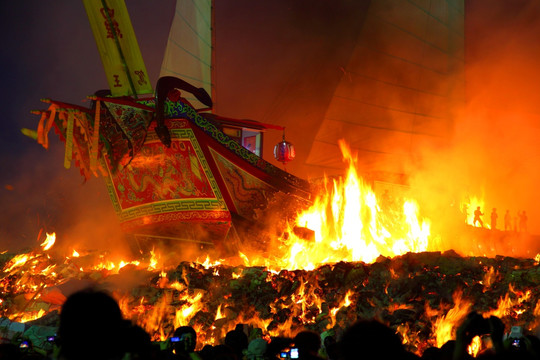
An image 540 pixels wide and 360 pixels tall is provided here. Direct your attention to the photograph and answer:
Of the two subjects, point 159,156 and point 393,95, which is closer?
point 159,156

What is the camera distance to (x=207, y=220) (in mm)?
9094

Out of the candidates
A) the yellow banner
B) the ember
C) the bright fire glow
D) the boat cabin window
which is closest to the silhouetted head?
Answer: the ember

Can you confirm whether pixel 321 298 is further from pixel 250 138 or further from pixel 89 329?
pixel 89 329

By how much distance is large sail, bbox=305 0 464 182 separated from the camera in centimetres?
1453

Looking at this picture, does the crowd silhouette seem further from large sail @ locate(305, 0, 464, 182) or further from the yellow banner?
large sail @ locate(305, 0, 464, 182)

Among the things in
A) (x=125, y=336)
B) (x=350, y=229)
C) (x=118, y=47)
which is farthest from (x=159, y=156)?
(x=125, y=336)

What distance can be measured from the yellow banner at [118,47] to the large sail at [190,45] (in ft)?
15.2

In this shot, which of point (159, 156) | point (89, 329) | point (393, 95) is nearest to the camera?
point (89, 329)

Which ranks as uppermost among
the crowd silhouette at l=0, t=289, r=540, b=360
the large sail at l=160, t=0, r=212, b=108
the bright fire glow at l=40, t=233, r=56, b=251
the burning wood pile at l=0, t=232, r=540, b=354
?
the large sail at l=160, t=0, r=212, b=108

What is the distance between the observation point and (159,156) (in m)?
8.86

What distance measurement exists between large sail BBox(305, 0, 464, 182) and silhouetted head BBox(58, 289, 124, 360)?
12.7 metres

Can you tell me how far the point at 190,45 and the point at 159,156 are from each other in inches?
220

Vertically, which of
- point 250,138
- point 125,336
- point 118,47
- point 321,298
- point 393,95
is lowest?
point 321,298

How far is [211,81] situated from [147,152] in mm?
5181
